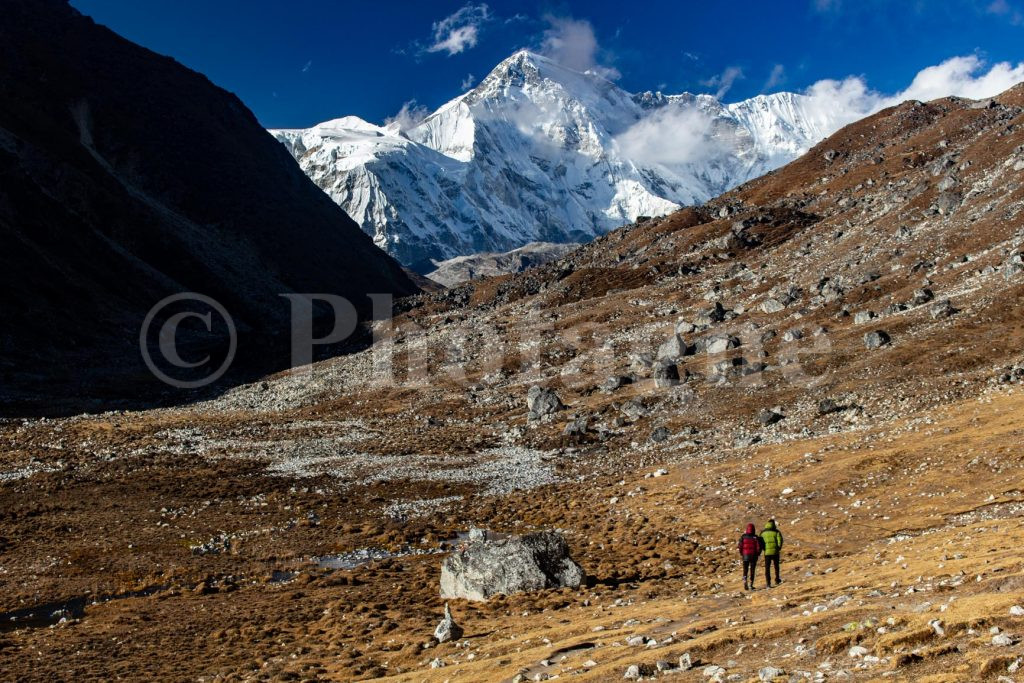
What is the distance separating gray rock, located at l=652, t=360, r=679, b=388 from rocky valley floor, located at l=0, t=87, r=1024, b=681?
36cm

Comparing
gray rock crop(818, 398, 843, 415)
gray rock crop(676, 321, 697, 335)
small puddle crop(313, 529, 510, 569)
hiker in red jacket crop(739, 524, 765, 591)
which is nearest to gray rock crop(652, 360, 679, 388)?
gray rock crop(676, 321, 697, 335)

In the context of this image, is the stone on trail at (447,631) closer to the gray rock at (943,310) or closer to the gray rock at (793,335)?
the gray rock at (793,335)

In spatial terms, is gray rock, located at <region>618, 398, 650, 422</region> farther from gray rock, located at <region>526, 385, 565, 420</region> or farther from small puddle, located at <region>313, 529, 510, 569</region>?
small puddle, located at <region>313, 529, 510, 569</region>

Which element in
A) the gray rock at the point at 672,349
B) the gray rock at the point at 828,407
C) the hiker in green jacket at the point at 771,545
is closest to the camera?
the hiker in green jacket at the point at 771,545

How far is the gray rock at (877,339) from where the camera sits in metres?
56.4

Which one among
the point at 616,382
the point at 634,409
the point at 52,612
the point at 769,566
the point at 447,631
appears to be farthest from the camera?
the point at 616,382

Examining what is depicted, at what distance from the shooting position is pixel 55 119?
179 meters

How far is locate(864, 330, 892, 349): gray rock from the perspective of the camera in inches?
2219

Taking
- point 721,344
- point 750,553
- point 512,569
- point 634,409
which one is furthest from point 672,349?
point 750,553

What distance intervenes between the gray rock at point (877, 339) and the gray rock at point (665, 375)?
15181 mm

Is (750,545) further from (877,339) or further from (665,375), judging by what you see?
(665,375)

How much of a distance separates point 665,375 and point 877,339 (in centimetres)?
1668

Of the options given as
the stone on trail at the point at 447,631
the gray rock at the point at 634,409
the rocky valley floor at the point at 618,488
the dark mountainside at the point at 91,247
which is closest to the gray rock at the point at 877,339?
the rocky valley floor at the point at 618,488

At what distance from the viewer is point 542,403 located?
64250 millimetres
